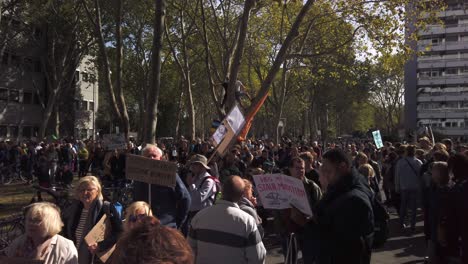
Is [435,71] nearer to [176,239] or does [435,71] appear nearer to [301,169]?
[301,169]

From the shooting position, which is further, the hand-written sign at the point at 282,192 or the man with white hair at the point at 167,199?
the man with white hair at the point at 167,199

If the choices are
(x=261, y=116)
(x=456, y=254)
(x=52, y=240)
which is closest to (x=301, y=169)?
(x=456, y=254)

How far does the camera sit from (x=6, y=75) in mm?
38406

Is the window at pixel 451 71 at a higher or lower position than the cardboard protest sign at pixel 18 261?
higher

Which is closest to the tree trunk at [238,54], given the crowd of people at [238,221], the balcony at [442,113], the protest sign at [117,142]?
the protest sign at [117,142]

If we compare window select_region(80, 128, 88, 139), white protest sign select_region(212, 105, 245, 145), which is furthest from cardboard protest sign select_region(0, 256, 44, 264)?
window select_region(80, 128, 88, 139)

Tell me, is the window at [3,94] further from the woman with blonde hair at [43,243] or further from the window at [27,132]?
the woman with blonde hair at [43,243]

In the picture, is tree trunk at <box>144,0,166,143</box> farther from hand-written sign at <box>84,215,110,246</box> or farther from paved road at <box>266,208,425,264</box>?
hand-written sign at <box>84,215,110,246</box>

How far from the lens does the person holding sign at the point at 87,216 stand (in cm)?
472

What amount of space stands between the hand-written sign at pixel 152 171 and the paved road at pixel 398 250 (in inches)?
125

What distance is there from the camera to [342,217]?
3711 millimetres

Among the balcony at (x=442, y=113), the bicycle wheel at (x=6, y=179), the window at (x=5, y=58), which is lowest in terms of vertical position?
the bicycle wheel at (x=6, y=179)

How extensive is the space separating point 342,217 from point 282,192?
107cm

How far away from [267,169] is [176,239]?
10.9m
